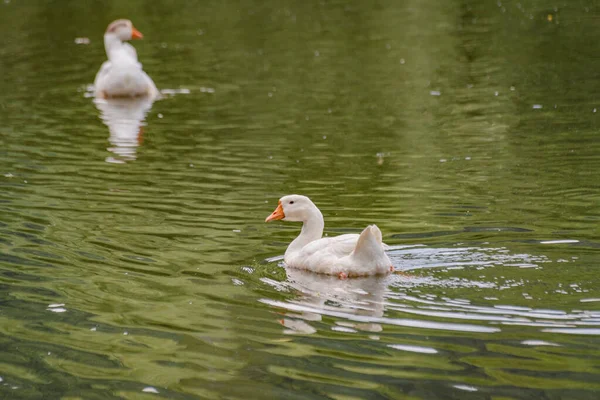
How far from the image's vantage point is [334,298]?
30.7 feet

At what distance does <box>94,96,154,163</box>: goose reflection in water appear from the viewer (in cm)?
1688

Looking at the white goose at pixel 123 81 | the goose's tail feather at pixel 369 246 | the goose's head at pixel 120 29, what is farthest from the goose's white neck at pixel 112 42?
the goose's tail feather at pixel 369 246

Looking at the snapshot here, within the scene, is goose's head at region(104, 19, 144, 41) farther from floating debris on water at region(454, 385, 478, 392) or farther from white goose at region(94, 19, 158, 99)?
floating debris on water at region(454, 385, 478, 392)

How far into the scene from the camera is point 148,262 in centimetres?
1066

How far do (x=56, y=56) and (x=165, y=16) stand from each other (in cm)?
868

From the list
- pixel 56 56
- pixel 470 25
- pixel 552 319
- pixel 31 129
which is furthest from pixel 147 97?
pixel 552 319

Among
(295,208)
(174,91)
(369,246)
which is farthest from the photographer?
(174,91)

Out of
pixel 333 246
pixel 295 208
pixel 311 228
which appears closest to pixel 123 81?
pixel 295 208

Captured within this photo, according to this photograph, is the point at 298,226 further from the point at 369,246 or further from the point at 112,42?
the point at 112,42

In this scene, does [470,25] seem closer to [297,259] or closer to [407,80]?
[407,80]

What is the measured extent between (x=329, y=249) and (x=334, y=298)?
0.93 meters

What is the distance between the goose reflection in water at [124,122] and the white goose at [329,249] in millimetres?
5753

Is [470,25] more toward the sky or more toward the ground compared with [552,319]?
more toward the sky

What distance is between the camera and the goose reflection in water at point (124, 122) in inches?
664
